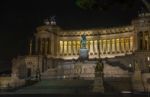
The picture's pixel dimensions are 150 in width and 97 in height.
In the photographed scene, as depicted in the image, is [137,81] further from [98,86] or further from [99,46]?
[99,46]

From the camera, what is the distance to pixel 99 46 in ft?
390

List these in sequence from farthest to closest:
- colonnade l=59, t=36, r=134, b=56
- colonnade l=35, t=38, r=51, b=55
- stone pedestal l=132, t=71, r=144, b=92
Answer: colonnade l=35, t=38, r=51, b=55
colonnade l=59, t=36, r=134, b=56
stone pedestal l=132, t=71, r=144, b=92

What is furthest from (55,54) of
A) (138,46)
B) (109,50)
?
(138,46)

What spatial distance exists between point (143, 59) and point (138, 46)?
1215 centimetres

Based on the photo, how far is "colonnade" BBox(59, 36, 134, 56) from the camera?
116 metres

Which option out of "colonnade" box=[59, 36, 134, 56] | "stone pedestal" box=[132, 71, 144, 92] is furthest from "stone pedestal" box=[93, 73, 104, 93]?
"colonnade" box=[59, 36, 134, 56]

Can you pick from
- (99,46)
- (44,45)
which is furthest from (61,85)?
(99,46)

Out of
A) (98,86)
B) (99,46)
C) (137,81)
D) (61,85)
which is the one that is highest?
(99,46)

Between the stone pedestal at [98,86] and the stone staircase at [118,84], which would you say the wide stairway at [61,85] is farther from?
the stone staircase at [118,84]

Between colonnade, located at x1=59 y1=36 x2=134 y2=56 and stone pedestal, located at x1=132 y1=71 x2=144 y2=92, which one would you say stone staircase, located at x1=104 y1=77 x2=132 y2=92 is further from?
colonnade, located at x1=59 y1=36 x2=134 y2=56

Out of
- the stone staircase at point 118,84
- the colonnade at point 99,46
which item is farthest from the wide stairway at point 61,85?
the colonnade at point 99,46

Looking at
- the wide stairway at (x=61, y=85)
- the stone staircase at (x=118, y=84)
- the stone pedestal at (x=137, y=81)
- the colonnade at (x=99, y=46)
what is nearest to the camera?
the wide stairway at (x=61, y=85)

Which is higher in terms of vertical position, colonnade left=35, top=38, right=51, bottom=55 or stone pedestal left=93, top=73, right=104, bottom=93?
colonnade left=35, top=38, right=51, bottom=55

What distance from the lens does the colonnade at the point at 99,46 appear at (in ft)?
381
